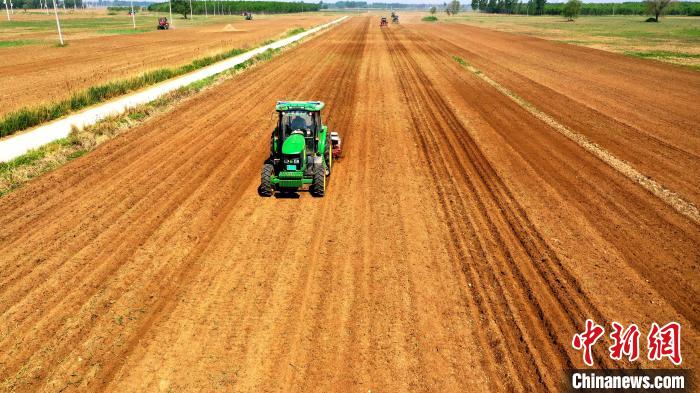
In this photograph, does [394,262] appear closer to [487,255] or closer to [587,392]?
[487,255]

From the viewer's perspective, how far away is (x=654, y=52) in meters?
38.4

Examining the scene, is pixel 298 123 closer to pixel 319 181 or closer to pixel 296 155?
pixel 296 155

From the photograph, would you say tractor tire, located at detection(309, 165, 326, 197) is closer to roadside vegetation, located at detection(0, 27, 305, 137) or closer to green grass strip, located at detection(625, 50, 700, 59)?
roadside vegetation, located at detection(0, 27, 305, 137)

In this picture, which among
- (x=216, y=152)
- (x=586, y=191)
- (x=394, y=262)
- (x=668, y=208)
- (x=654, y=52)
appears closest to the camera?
(x=394, y=262)

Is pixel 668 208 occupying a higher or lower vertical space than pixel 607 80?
lower

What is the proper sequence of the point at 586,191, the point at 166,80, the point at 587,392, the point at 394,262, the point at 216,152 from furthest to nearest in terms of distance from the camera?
1. the point at 166,80
2. the point at 216,152
3. the point at 586,191
4. the point at 394,262
5. the point at 587,392

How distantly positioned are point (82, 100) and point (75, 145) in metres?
6.95

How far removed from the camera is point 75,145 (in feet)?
46.4

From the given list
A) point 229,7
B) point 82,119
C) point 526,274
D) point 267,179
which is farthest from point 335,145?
point 229,7

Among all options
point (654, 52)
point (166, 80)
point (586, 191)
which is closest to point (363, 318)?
point (586, 191)

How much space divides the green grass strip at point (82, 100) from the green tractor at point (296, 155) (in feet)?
38.5

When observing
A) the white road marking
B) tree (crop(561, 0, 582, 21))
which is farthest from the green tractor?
tree (crop(561, 0, 582, 21))

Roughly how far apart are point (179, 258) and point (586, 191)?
33.4 ft

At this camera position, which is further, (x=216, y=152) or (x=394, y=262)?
(x=216, y=152)
